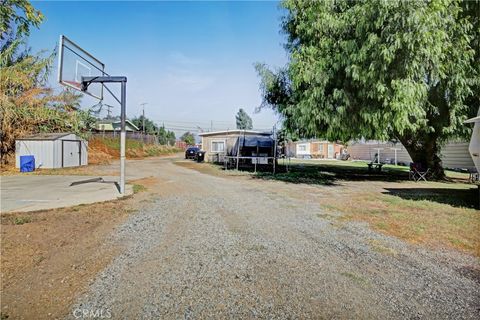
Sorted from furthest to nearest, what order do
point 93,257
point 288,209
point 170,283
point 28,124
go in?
point 28,124 < point 288,209 < point 93,257 < point 170,283

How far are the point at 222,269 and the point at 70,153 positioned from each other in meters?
18.2

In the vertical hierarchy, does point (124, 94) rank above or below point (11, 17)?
below

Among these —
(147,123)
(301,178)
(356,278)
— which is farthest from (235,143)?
(147,123)

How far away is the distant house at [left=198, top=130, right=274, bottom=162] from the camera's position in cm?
1973

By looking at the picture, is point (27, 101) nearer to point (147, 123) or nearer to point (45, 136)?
point (45, 136)

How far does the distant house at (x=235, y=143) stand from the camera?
19734 mm

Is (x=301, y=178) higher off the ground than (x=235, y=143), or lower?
lower

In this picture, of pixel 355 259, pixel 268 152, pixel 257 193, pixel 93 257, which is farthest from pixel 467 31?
pixel 93 257

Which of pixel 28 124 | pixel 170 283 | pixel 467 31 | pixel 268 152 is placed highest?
pixel 467 31

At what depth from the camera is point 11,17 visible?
15.9ft

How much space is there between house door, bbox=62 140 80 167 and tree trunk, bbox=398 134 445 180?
1972 cm

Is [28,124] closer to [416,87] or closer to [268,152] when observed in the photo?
[268,152]

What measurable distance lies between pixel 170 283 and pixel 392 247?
3322 mm

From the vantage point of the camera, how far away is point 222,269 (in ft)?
10.7
